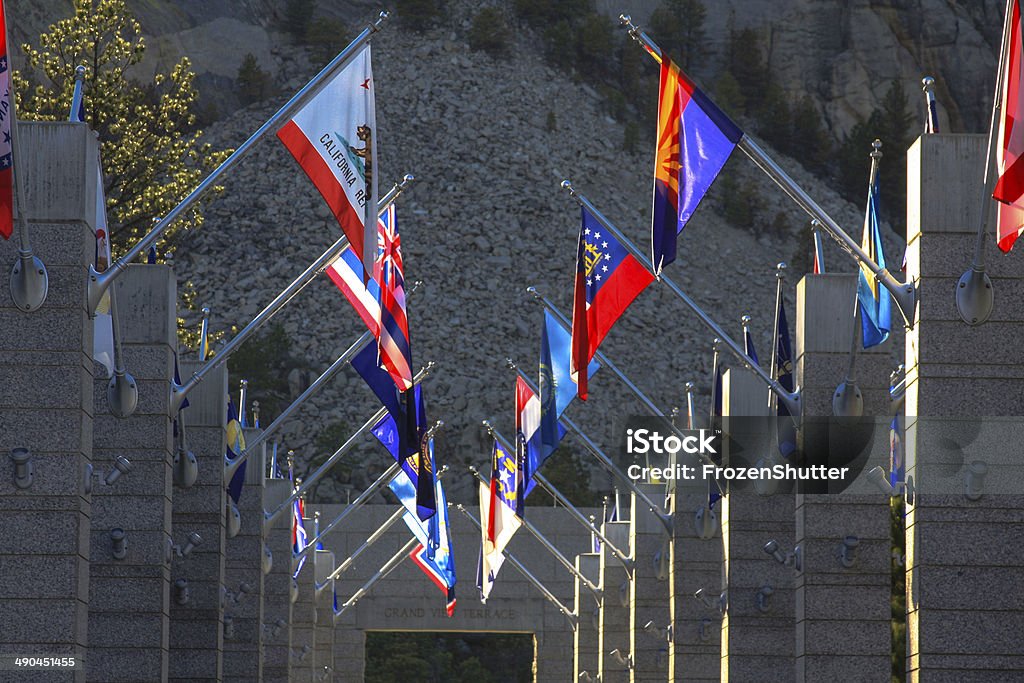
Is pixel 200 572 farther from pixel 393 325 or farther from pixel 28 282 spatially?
pixel 28 282

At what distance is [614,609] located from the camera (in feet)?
130

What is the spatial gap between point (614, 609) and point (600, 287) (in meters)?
16.5

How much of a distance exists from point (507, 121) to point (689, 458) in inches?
4265

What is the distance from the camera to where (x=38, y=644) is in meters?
17.2

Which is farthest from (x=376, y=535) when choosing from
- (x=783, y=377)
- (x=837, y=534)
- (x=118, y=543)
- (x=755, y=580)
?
(x=837, y=534)

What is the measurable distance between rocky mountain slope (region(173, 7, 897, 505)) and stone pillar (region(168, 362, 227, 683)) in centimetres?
6617

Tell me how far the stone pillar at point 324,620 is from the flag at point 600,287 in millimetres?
21264

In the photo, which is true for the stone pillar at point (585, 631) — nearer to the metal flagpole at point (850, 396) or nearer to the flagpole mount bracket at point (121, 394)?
the metal flagpole at point (850, 396)

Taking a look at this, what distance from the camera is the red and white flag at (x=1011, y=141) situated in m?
15.6

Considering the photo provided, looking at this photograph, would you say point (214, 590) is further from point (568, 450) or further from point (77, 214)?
point (568, 450)

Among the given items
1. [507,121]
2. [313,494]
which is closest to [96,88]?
[313,494]

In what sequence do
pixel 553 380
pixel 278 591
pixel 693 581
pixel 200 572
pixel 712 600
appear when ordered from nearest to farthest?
pixel 200 572
pixel 553 380
pixel 712 600
pixel 693 581
pixel 278 591

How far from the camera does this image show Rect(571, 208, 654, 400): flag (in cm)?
2408

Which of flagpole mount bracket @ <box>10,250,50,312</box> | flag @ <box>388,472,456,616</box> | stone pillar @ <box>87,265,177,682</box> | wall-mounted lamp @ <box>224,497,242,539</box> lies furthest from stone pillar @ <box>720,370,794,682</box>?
flagpole mount bracket @ <box>10,250,50,312</box>
